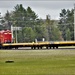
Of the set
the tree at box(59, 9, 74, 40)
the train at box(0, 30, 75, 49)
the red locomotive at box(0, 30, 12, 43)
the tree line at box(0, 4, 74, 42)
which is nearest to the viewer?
the train at box(0, 30, 75, 49)

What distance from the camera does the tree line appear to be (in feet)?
294

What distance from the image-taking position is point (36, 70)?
18.1 meters

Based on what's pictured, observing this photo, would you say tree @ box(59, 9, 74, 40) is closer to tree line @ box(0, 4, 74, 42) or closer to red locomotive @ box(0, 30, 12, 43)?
tree line @ box(0, 4, 74, 42)

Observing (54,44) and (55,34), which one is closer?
(54,44)

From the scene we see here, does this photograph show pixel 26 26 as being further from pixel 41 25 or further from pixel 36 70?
pixel 36 70

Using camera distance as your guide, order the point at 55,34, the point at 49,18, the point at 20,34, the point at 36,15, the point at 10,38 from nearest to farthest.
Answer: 1. the point at 10,38
2. the point at 20,34
3. the point at 55,34
4. the point at 36,15
5. the point at 49,18

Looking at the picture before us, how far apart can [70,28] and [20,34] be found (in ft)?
50.3

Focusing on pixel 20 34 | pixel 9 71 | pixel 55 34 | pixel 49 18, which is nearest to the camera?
pixel 9 71

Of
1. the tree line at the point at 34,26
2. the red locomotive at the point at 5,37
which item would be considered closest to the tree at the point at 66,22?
the tree line at the point at 34,26

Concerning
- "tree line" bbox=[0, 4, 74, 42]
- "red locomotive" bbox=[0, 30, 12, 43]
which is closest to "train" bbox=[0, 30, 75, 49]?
"red locomotive" bbox=[0, 30, 12, 43]

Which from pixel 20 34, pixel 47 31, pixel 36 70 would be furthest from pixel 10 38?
pixel 36 70

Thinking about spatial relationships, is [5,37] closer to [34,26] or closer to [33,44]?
[33,44]

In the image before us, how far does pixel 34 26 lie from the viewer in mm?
97438

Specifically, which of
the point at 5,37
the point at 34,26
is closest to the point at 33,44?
the point at 5,37
